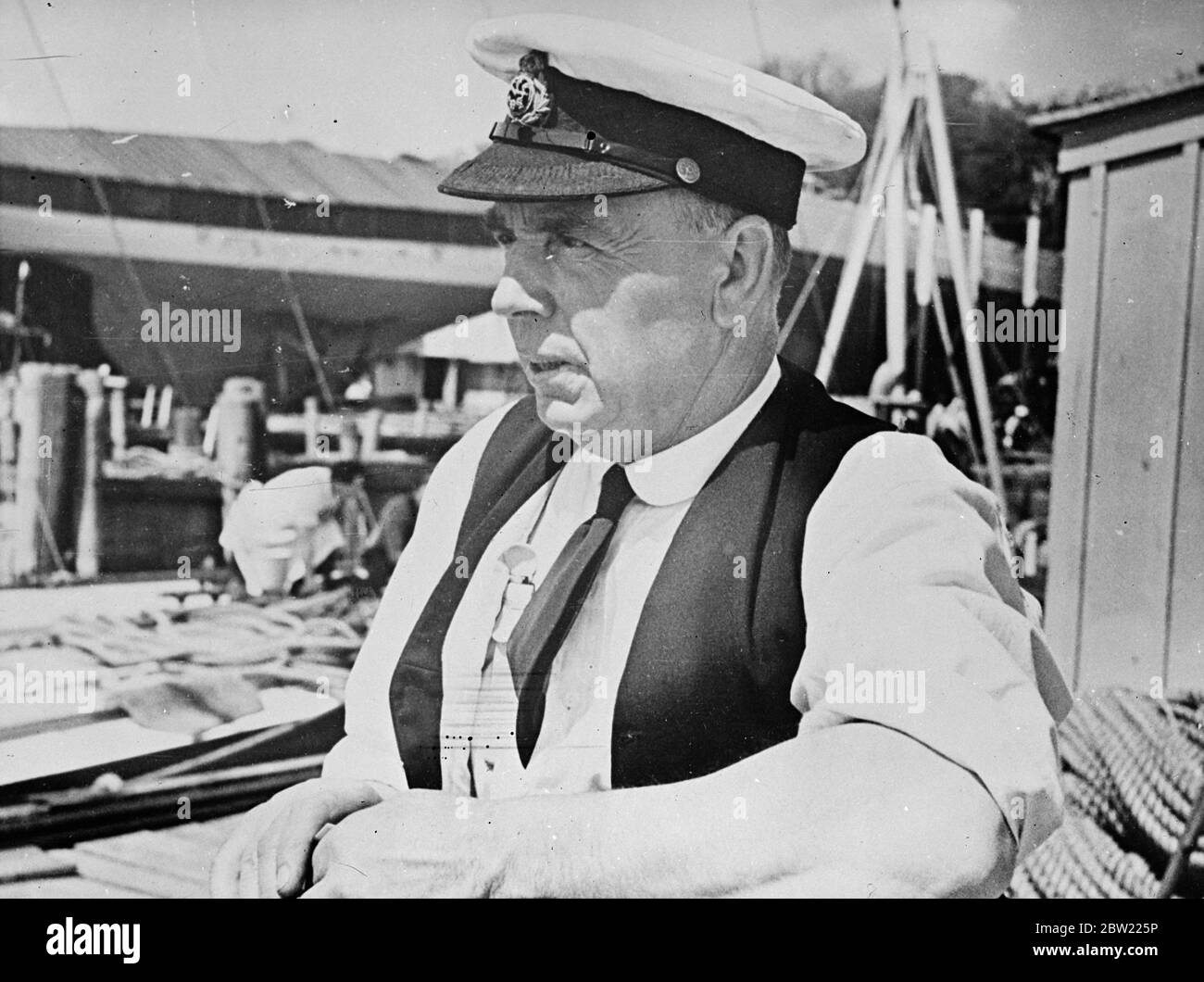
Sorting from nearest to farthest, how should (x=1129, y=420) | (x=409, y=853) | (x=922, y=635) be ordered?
(x=922, y=635)
(x=409, y=853)
(x=1129, y=420)

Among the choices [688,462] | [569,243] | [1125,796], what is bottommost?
[1125,796]

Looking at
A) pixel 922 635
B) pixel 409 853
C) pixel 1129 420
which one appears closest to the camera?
pixel 922 635

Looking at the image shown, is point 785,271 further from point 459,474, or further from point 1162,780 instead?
point 1162,780

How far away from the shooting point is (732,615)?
120 inches

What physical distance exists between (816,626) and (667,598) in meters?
0.35

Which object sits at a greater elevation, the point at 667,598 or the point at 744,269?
the point at 744,269

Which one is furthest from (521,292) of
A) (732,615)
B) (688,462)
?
(732,615)

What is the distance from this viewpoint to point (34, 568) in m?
3.23

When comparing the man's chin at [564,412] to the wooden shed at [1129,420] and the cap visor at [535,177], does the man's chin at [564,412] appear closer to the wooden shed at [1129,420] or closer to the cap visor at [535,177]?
the cap visor at [535,177]

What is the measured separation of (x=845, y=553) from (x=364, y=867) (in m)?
1.33

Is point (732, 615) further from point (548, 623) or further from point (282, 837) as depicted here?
point (282, 837)

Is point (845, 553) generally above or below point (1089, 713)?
above
